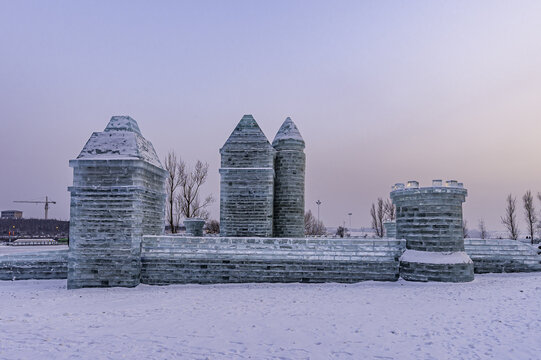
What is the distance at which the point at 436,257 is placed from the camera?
474 inches

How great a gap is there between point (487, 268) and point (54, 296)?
15388 millimetres

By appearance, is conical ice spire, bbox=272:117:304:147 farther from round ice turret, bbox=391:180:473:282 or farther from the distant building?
the distant building

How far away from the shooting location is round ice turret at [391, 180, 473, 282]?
1188 centimetres

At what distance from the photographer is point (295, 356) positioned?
568 cm

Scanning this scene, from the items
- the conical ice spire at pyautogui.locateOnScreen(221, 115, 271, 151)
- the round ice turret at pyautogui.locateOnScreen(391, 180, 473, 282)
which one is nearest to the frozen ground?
the round ice turret at pyautogui.locateOnScreen(391, 180, 473, 282)

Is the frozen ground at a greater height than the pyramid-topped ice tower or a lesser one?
lesser

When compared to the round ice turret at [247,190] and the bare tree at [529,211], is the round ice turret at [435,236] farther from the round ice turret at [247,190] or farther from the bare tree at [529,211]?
the bare tree at [529,211]

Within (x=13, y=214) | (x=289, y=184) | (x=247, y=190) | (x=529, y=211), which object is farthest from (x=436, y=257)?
(x=13, y=214)

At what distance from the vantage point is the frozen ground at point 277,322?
593 centimetres

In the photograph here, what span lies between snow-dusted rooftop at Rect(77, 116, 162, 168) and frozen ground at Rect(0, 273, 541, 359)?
463 cm

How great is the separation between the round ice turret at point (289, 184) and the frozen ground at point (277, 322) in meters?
8.98

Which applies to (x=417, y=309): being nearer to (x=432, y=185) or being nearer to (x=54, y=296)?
(x=432, y=185)

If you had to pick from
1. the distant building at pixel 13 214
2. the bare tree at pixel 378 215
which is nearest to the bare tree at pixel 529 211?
the bare tree at pixel 378 215

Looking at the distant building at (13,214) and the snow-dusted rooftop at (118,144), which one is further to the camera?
the distant building at (13,214)
